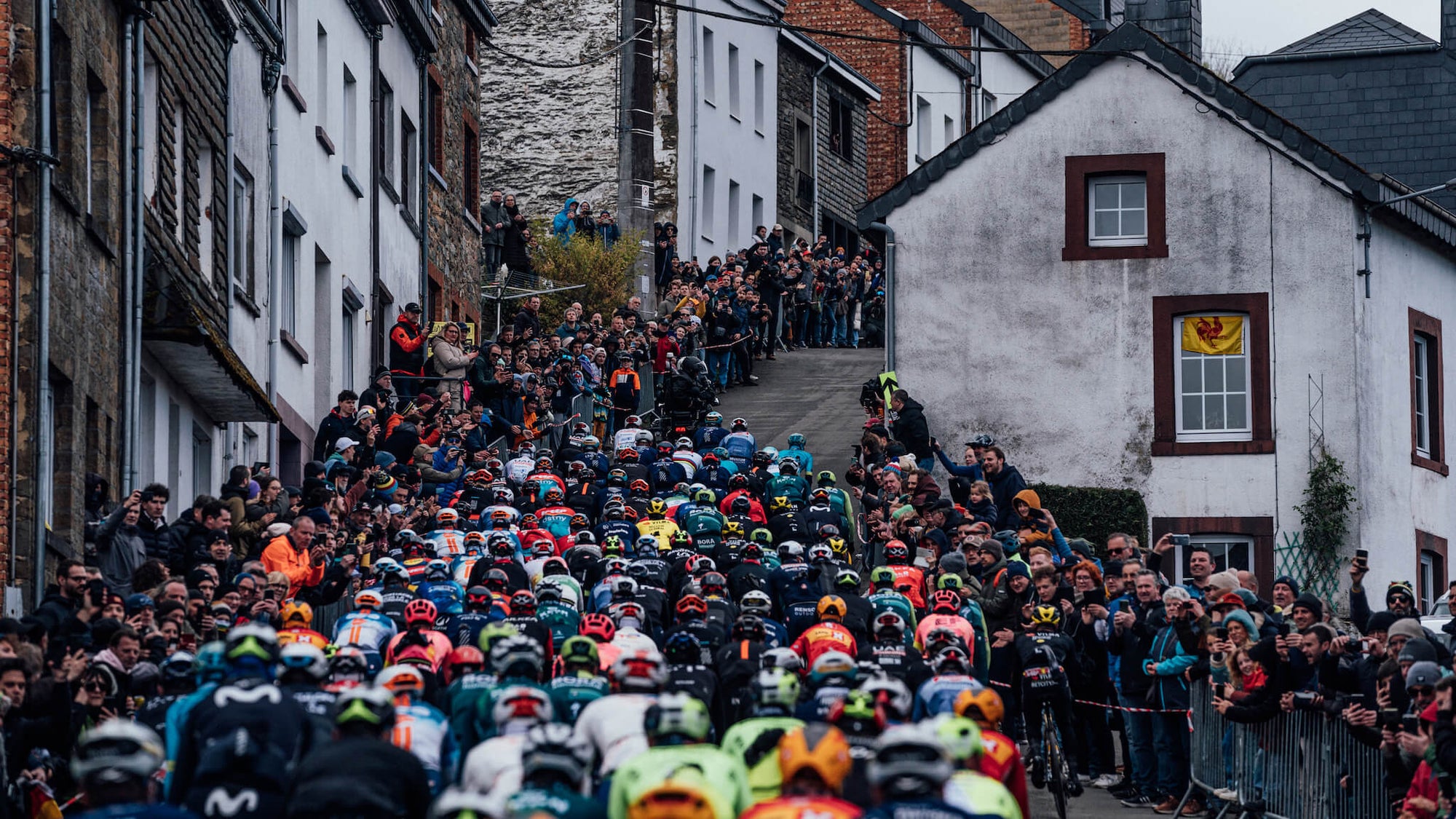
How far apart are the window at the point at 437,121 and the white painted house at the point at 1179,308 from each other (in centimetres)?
1027

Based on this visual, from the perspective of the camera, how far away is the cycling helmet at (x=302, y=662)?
48.2 ft

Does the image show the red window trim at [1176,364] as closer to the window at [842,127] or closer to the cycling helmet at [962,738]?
the cycling helmet at [962,738]

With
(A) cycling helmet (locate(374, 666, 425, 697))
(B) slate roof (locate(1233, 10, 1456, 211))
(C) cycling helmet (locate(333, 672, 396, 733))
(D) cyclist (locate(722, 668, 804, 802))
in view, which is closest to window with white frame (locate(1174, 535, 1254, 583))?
(B) slate roof (locate(1233, 10, 1456, 211))

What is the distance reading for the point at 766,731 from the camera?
14.1m

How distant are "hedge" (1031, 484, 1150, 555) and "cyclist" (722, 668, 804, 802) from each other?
1943 centimetres

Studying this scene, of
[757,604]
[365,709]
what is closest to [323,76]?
[757,604]

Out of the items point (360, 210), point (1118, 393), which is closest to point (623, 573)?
point (1118, 393)

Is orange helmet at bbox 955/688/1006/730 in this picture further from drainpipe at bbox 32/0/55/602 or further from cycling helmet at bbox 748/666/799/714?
drainpipe at bbox 32/0/55/602

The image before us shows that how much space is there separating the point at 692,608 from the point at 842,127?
152 ft

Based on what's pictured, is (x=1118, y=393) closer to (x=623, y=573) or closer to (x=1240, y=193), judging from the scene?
(x=1240, y=193)

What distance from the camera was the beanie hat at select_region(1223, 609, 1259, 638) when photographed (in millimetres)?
18938

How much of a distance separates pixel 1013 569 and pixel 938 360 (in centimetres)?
1327

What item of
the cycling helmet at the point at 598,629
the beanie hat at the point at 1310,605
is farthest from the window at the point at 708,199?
the beanie hat at the point at 1310,605

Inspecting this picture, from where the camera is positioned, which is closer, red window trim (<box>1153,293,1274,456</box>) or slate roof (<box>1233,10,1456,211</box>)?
red window trim (<box>1153,293,1274,456</box>)
